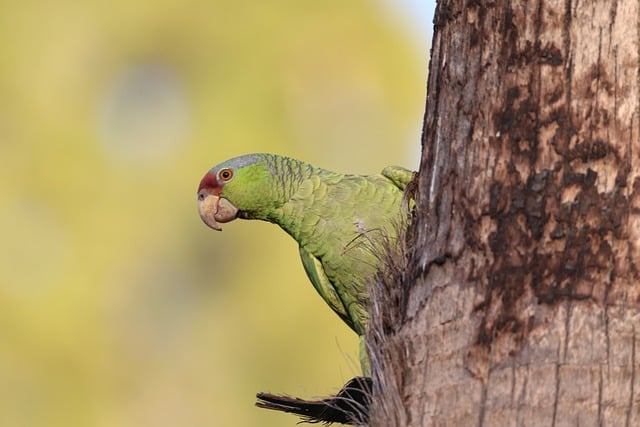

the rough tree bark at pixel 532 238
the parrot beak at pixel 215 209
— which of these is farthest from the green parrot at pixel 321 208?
the rough tree bark at pixel 532 238

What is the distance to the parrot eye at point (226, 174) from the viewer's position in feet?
18.9

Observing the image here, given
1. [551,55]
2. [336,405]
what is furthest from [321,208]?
[551,55]

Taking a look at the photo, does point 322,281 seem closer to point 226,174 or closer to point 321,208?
point 321,208

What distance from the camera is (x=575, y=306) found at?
241cm

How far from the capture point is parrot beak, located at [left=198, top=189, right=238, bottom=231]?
18.9 feet

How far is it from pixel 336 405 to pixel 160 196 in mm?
10006

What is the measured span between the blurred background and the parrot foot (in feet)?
27.4

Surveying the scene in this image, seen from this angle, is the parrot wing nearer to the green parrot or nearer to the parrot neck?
the green parrot

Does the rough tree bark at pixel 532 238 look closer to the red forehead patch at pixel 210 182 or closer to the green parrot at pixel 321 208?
the green parrot at pixel 321 208

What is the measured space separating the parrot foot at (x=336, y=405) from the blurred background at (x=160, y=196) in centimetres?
836

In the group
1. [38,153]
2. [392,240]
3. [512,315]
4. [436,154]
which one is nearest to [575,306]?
[512,315]

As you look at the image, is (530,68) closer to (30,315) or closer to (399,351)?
(399,351)

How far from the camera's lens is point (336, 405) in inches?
123

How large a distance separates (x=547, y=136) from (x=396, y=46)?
11724 millimetres
